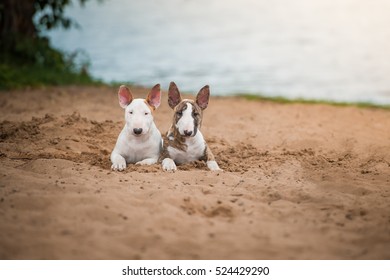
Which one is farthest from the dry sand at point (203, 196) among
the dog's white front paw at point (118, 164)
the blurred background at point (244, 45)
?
the blurred background at point (244, 45)

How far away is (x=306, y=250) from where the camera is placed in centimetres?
396

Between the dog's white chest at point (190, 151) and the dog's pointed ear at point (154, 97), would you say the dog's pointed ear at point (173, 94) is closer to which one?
the dog's pointed ear at point (154, 97)

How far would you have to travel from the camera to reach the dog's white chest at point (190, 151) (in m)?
6.27

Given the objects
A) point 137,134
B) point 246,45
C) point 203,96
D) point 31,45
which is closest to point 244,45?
point 246,45

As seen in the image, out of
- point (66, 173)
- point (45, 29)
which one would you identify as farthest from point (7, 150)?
point (45, 29)

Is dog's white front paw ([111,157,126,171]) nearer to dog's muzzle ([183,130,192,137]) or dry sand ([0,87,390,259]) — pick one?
dry sand ([0,87,390,259])

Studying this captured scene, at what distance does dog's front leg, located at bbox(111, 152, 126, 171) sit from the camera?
5.98 meters

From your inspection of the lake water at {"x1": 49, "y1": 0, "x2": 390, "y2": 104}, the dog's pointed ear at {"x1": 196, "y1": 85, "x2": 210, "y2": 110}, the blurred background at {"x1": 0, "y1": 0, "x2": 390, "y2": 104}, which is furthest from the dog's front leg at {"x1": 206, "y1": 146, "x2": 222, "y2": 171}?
the lake water at {"x1": 49, "y1": 0, "x2": 390, "y2": 104}

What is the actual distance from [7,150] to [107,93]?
5.03 meters

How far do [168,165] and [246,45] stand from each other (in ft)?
54.6

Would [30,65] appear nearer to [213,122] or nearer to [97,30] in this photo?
[213,122]

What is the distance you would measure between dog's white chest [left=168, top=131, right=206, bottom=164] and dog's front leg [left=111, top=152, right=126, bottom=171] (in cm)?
57

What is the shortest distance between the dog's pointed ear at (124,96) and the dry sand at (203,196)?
2.47 ft

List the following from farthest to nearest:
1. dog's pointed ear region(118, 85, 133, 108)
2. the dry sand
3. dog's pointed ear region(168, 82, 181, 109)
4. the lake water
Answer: the lake water, dog's pointed ear region(168, 82, 181, 109), dog's pointed ear region(118, 85, 133, 108), the dry sand
